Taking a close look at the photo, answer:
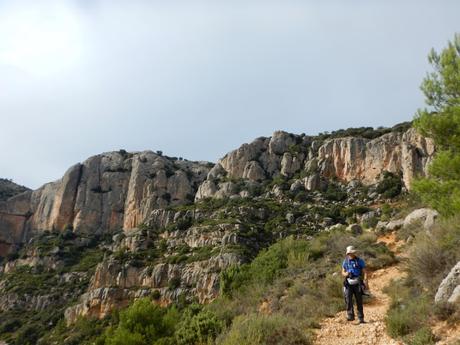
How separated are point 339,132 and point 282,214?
78.9 ft

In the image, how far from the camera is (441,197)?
11.2 meters

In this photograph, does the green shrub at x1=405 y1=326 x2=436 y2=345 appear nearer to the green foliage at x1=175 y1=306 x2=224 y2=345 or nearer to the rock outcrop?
the rock outcrop

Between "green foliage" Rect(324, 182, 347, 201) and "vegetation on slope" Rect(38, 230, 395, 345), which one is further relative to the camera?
"green foliage" Rect(324, 182, 347, 201)

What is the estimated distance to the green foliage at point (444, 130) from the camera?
10.8m

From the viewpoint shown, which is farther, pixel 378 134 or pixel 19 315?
pixel 378 134

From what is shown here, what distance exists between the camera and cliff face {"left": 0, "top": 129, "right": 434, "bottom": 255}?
59.0m

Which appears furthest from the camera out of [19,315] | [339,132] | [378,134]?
[339,132]

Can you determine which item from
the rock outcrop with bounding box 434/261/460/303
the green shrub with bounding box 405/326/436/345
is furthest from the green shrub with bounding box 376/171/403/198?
the green shrub with bounding box 405/326/436/345

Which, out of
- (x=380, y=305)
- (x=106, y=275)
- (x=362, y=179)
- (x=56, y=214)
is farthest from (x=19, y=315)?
(x=380, y=305)

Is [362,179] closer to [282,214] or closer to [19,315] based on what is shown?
[282,214]

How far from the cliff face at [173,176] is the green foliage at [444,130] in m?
39.1

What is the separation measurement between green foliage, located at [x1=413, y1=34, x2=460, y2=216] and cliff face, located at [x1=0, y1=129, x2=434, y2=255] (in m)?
39.1

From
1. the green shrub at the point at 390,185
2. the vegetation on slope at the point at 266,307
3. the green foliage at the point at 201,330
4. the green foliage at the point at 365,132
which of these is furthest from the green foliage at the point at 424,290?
A: the green foliage at the point at 365,132

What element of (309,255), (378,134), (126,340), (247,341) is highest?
(378,134)
